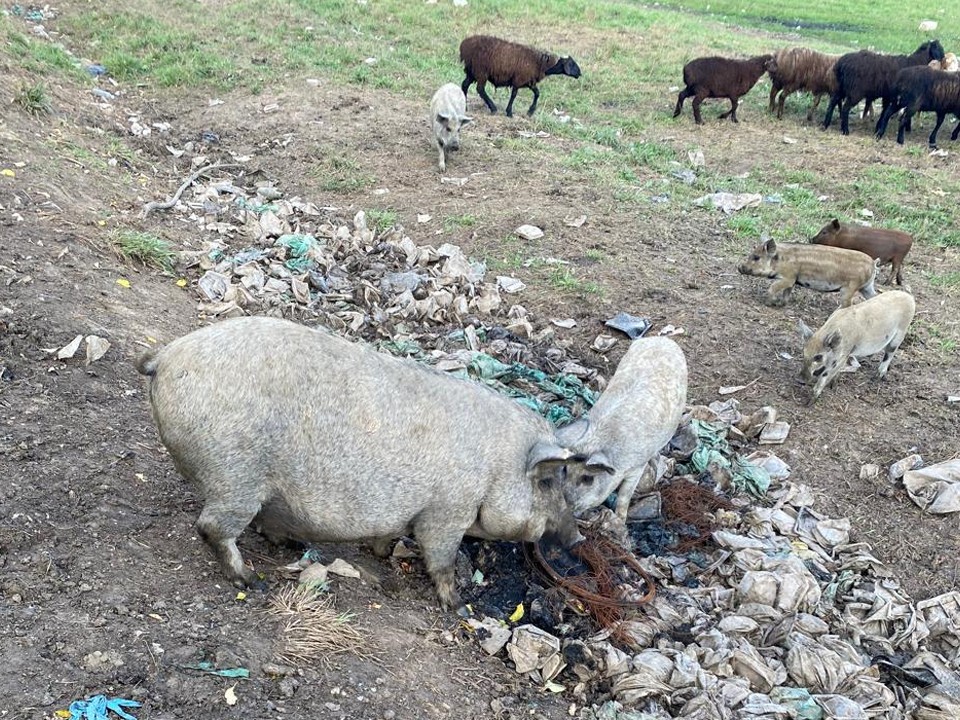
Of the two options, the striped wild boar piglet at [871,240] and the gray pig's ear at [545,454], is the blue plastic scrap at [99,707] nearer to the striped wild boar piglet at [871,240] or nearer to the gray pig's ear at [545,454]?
the gray pig's ear at [545,454]

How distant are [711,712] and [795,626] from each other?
99 cm

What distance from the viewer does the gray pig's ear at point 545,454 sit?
4.63 m

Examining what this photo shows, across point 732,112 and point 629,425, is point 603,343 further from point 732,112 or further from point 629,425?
point 732,112

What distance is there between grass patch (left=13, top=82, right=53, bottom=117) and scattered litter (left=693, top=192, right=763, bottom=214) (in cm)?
829

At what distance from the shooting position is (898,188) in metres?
12.7

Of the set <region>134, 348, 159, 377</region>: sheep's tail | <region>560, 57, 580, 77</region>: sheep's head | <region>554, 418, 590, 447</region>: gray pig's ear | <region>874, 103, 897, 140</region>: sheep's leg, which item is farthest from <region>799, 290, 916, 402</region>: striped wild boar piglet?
A: <region>560, 57, 580, 77</region>: sheep's head

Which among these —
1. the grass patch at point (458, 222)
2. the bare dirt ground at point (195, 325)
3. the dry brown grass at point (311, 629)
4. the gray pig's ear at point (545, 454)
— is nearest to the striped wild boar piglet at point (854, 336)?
the bare dirt ground at point (195, 325)

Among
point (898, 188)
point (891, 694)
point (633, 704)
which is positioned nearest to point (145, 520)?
point (633, 704)

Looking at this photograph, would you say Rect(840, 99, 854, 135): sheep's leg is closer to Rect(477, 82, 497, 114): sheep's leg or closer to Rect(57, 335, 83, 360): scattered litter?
Rect(477, 82, 497, 114): sheep's leg

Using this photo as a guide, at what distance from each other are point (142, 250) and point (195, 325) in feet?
3.72

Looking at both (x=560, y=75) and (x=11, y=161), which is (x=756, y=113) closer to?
(x=560, y=75)

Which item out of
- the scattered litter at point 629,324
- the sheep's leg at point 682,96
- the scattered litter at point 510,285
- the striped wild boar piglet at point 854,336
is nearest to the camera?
the striped wild boar piglet at point 854,336

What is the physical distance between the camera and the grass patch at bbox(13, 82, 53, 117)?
32.4ft

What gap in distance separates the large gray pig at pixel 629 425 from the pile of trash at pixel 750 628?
0.41 metres
